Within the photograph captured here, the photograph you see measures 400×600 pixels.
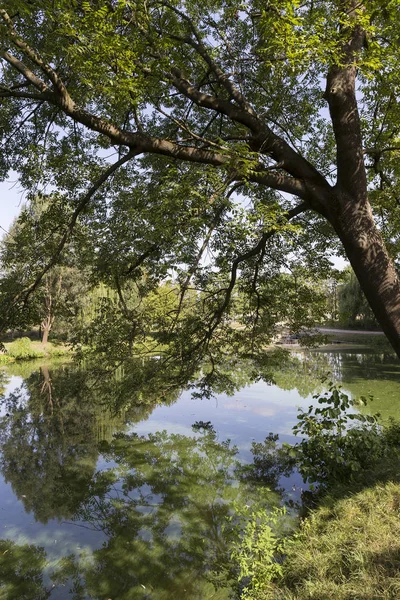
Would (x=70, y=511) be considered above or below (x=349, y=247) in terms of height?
below

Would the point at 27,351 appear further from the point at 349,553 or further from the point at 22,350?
the point at 349,553

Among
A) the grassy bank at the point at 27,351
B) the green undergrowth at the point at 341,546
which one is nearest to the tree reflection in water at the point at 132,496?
the green undergrowth at the point at 341,546

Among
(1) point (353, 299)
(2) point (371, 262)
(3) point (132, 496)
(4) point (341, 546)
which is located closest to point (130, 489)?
(3) point (132, 496)

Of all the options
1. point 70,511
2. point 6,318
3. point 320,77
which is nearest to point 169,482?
point 70,511

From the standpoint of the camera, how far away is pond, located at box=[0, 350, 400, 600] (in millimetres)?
4051

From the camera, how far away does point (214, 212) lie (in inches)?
151

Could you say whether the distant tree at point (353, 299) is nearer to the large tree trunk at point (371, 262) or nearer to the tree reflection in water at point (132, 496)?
the tree reflection in water at point (132, 496)

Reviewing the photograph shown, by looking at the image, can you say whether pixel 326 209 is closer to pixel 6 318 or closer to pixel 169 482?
pixel 6 318

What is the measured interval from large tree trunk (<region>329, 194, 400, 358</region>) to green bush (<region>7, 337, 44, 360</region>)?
2104 cm

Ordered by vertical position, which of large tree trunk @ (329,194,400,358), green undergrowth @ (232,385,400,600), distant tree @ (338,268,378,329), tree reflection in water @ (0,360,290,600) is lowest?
tree reflection in water @ (0,360,290,600)

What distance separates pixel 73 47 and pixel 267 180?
1860 mm

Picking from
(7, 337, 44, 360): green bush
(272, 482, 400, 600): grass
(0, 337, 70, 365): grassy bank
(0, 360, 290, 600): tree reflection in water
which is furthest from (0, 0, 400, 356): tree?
(7, 337, 44, 360): green bush

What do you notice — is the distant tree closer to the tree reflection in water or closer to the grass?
the tree reflection in water

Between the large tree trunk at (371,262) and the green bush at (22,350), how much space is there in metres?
21.0
